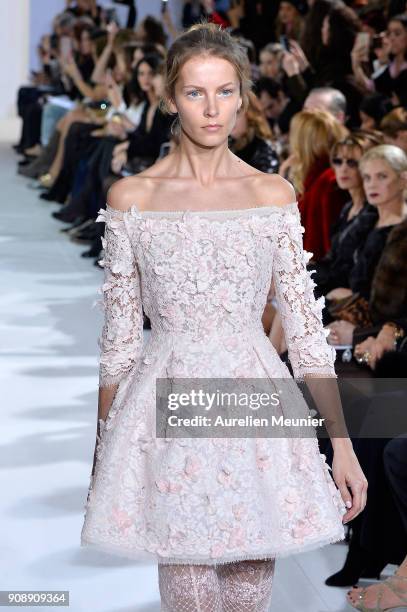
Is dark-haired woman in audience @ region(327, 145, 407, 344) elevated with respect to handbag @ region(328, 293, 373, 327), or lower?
elevated

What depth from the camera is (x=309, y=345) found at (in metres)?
2.14

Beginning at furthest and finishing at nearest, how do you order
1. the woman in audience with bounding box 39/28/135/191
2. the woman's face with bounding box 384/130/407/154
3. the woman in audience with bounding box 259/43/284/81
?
the woman in audience with bounding box 39/28/135/191 < the woman in audience with bounding box 259/43/284/81 < the woman's face with bounding box 384/130/407/154

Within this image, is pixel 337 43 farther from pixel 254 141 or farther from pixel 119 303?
pixel 119 303

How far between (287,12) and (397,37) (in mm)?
2622

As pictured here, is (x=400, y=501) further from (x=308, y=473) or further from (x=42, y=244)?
(x=42, y=244)

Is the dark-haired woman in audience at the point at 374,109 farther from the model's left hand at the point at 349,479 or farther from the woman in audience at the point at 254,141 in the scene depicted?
the model's left hand at the point at 349,479

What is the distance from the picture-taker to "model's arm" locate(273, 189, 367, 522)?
82.8 inches

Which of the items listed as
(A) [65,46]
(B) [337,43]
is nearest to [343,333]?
(B) [337,43]

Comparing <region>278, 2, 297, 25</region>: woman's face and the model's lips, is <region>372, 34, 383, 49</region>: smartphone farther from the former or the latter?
the model's lips

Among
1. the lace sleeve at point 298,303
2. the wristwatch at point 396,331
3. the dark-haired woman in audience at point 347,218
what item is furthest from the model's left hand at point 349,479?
the dark-haired woman in audience at point 347,218

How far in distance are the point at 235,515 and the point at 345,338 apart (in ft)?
7.40

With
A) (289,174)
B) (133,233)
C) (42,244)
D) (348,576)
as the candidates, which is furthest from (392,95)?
(133,233)

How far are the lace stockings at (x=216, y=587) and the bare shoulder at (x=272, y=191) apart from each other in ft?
2.02

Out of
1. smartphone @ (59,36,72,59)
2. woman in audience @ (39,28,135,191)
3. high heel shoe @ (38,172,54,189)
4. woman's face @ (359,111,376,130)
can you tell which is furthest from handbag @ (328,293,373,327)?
smartphone @ (59,36,72,59)
